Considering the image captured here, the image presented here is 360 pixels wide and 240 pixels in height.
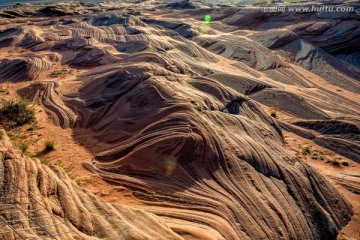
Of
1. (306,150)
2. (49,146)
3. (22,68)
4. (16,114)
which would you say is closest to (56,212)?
(49,146)

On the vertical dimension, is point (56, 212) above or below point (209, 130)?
below

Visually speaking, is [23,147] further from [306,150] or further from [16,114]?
[306,150]

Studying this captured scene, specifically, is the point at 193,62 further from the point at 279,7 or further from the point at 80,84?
the point at 279,7

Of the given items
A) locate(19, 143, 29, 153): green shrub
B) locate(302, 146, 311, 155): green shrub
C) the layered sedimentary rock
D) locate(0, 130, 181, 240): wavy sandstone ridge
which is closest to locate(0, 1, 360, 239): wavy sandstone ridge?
locate(0, 130, 181, 240): wavy sandstone ridge

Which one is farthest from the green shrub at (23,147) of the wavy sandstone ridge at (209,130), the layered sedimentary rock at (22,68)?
the layered sedimentary rock at (22,68)

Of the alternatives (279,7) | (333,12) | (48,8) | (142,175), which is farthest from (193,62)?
(48,8)

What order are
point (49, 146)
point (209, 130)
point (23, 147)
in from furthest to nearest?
point (49, 146) → point (23, 147) → point (209, 130)

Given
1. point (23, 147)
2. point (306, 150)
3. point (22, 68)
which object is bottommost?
point (306, 150)

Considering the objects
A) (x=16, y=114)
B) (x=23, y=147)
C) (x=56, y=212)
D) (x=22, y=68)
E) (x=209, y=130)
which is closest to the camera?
(x=56, y=212)
